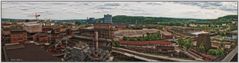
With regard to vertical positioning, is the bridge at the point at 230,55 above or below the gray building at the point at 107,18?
below

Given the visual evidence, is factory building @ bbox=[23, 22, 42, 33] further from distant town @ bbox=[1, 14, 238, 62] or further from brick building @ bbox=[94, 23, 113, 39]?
brick building @ bbox=[94, 23, 113, 39]

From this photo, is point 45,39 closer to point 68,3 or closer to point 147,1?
point 68,3

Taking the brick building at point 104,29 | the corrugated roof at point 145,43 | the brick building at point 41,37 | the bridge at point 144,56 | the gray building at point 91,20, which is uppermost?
the gray building at point 91,20

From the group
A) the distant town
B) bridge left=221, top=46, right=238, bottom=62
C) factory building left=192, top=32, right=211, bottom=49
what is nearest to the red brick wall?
the distant town

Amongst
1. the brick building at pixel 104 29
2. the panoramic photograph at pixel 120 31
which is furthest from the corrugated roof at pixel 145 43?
the brick building at pixel 104 29

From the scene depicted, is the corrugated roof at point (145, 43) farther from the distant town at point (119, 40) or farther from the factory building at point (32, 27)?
the factory building at point (32, 27)

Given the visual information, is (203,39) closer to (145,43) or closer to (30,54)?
(145,43)

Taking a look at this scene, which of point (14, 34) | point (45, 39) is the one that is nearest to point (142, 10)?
point (45, 39)
